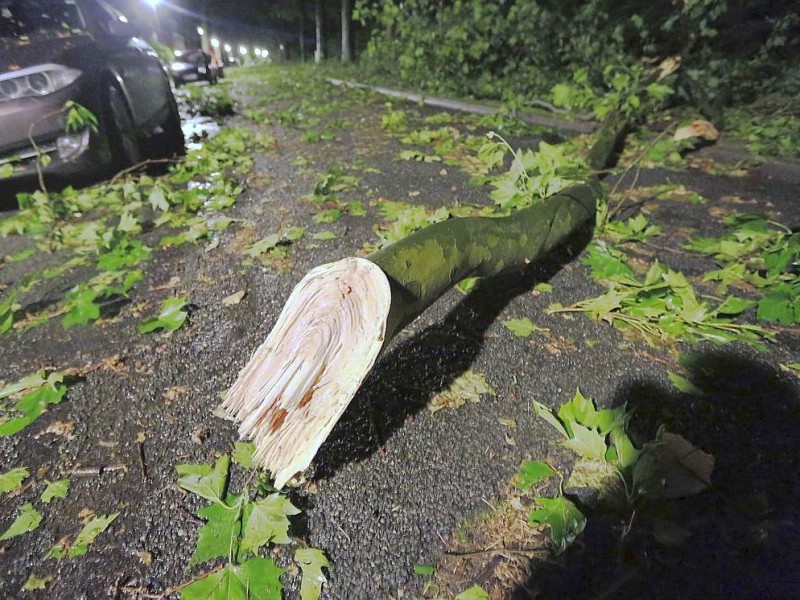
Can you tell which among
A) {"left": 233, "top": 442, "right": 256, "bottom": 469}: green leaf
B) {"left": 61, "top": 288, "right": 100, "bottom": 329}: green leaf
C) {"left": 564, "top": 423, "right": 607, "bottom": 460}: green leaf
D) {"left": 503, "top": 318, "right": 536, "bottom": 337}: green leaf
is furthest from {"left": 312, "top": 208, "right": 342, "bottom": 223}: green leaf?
{"left": 564, "top": 423, "right": 607, "bottom": 460}: green leaf

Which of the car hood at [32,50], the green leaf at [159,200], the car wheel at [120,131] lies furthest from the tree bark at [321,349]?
the car wheel at [120,131]

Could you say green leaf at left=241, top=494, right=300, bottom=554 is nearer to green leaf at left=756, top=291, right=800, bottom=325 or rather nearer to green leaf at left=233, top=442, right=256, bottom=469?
green leaf at left=233, top=442, right=256, bottom=469

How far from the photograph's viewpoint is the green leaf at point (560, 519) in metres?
1.21

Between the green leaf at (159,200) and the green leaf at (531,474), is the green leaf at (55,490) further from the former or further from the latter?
the green leaf at (159,200)

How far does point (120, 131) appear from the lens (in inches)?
157

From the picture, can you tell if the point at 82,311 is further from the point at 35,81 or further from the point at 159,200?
the point at 35,81

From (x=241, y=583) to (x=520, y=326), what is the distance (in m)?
1.57

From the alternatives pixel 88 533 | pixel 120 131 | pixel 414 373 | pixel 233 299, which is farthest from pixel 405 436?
pixel 120 131

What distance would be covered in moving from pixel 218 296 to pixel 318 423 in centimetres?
153

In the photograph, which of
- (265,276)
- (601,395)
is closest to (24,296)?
(265,276)

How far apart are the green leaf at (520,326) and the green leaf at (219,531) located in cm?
142

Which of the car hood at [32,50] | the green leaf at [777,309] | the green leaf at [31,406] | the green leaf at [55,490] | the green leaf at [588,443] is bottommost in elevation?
the green leaf at [31,406]

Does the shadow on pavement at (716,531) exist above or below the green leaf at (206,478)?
above

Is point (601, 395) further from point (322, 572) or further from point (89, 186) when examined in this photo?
point (89, 186)
